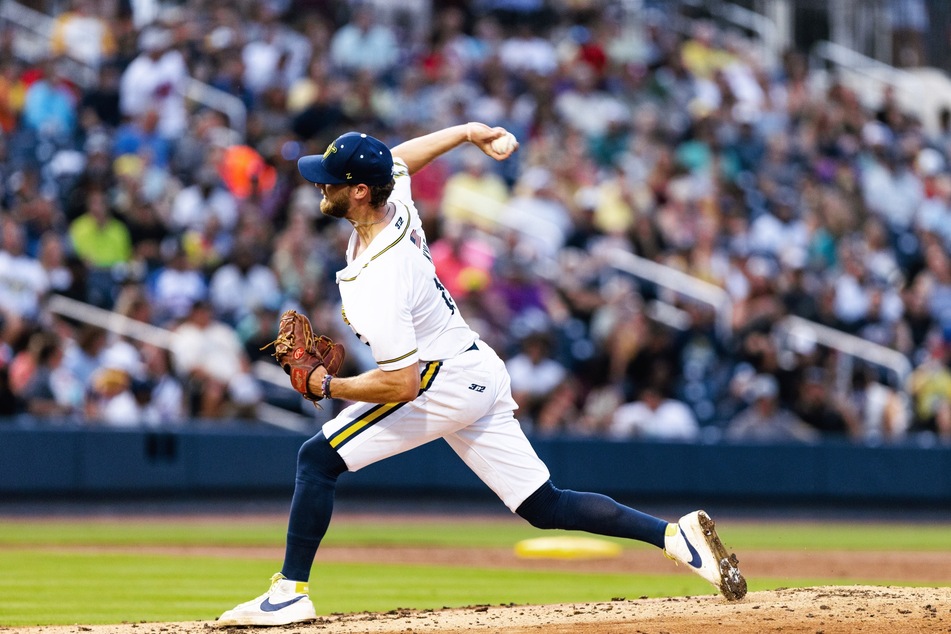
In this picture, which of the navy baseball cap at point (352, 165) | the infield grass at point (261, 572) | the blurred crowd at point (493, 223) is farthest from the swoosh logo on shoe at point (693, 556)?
the blurred crowd at point (493, 223)

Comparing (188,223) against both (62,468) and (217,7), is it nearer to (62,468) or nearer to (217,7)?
(62,468)

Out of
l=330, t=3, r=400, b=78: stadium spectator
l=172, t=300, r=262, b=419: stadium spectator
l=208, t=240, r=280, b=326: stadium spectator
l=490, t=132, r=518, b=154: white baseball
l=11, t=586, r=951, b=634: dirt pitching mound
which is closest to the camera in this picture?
l=11, t=586, r=951, b=634: dirt pitching mound

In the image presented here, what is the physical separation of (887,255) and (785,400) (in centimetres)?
322

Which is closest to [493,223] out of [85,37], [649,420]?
[649,420]

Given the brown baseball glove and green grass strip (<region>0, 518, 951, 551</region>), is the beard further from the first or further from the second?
green grass strip (<region>0, 518, 951, 551</region>)

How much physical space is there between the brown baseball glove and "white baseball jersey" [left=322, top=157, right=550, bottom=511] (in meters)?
0.21

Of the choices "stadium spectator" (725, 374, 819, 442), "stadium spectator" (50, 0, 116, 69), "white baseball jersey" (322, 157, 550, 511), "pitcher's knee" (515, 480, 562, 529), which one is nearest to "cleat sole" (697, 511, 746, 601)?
"pitcher's knee" (515, 480, 562, 529)

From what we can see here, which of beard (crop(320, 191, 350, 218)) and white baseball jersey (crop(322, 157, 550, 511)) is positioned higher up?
beard (crop(320, 191, 350, 218))

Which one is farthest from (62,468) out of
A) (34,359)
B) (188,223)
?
(188,223)

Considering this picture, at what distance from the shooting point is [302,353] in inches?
255

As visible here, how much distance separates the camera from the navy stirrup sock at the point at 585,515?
6703mm

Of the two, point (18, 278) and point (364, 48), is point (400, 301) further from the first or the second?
point (364, 48)

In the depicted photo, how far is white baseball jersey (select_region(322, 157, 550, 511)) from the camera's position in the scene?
626 centimetres

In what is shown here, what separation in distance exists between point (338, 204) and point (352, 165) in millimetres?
194
